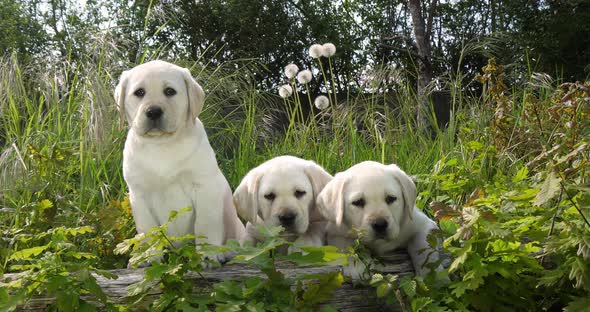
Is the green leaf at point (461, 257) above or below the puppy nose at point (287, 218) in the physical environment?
below

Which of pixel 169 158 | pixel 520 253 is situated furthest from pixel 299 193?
pixel 520 253

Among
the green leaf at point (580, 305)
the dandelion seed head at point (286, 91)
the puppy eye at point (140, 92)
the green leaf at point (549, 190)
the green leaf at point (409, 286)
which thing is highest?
the puppy eye at point (140, 92)

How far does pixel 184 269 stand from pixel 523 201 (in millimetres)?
1761

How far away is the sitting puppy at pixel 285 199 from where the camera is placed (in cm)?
360

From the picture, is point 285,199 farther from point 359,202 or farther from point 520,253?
point 520,253

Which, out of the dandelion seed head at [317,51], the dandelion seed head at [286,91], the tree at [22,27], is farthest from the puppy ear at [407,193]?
the tree at [22,27]

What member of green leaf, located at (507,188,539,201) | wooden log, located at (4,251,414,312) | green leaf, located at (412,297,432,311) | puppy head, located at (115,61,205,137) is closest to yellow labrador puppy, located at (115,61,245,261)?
puppy head, located at (115,61,205,137)

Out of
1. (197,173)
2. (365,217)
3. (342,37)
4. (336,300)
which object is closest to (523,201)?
(365,217)

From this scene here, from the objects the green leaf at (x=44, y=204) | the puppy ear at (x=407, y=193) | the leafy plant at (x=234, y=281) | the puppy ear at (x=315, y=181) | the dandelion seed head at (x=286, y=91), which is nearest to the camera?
the leafy plant at (x=234, y=281)

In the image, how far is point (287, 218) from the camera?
3.55m

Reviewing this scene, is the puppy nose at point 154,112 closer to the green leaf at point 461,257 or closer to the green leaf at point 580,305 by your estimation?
the green leaf at point 461,257

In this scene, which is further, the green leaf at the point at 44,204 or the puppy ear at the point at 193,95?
the green leaf at the point at 44,204

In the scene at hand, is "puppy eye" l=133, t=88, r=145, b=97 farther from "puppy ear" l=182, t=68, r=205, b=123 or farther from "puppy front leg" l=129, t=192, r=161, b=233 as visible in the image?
"puppy front leg" l=129, t=192, r=161, b=233

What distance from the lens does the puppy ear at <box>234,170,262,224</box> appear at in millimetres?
3703
